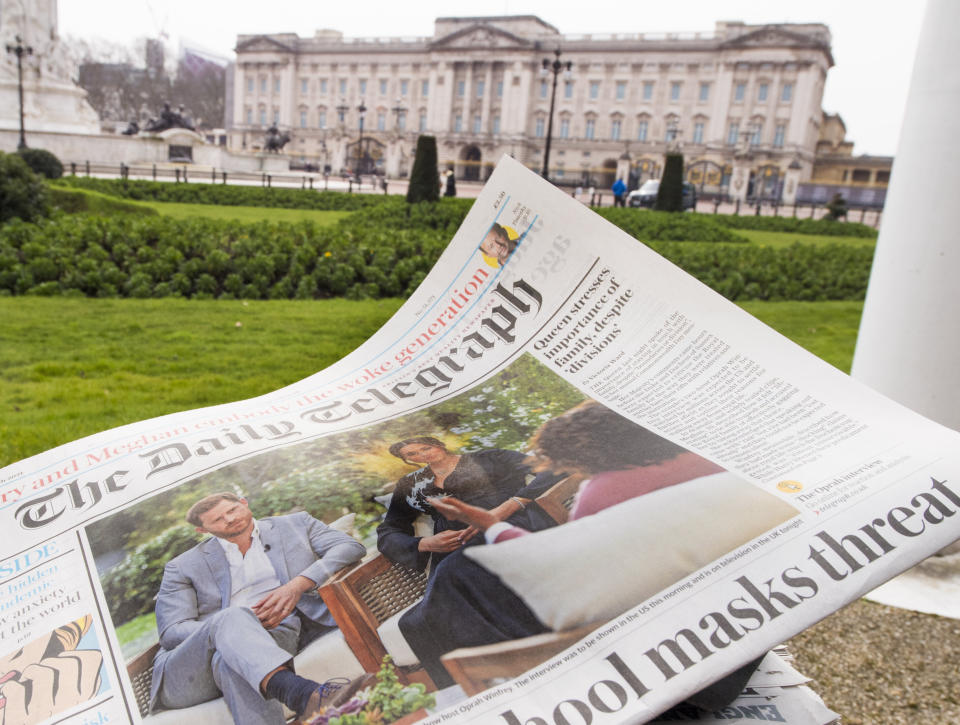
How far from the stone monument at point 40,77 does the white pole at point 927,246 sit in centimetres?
1522

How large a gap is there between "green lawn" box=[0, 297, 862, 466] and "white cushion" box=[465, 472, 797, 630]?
100 centimetres

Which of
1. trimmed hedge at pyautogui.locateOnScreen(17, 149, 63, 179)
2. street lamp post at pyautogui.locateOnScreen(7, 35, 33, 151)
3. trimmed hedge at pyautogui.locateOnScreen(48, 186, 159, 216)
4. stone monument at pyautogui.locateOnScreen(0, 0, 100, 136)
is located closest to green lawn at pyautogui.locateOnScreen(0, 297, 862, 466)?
trimmed hedge at pyautogui.locateOnScreen(48, 186, 159, 216)

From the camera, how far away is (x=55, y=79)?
45.5 ft

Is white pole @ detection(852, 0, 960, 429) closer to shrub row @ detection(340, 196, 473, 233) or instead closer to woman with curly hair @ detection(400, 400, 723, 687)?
woman with curly hair @ detection(400, 400, 723, 687)

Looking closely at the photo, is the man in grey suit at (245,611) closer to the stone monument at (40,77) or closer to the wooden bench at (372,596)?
the wooden bench at (372,596)

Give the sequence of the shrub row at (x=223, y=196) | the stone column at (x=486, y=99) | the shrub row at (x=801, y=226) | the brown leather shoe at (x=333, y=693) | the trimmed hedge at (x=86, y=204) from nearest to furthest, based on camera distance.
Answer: the brown leather shoe at (x=333, y=693)
the trimmed hedge at (x=86, y=204)
the shrub row at (x=223, y=196)
the shrub row at (x=801, y=226)
the stone column at (x=486, y=99)

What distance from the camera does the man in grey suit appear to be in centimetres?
46

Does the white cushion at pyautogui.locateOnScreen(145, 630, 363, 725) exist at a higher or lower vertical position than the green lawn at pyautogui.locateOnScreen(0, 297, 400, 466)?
higher

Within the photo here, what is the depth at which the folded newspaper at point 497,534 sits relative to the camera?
463mm

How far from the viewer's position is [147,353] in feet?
6.57

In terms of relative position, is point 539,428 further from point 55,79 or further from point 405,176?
point 405,176

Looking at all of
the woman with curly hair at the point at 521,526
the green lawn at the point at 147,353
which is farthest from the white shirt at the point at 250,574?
the green lawn at the point at 147,353

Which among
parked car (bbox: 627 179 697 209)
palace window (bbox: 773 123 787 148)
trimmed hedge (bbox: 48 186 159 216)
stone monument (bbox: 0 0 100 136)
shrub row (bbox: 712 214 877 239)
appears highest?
palace window (bbox: 773 123 787 148)

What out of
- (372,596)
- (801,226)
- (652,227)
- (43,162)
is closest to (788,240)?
(801,226)
